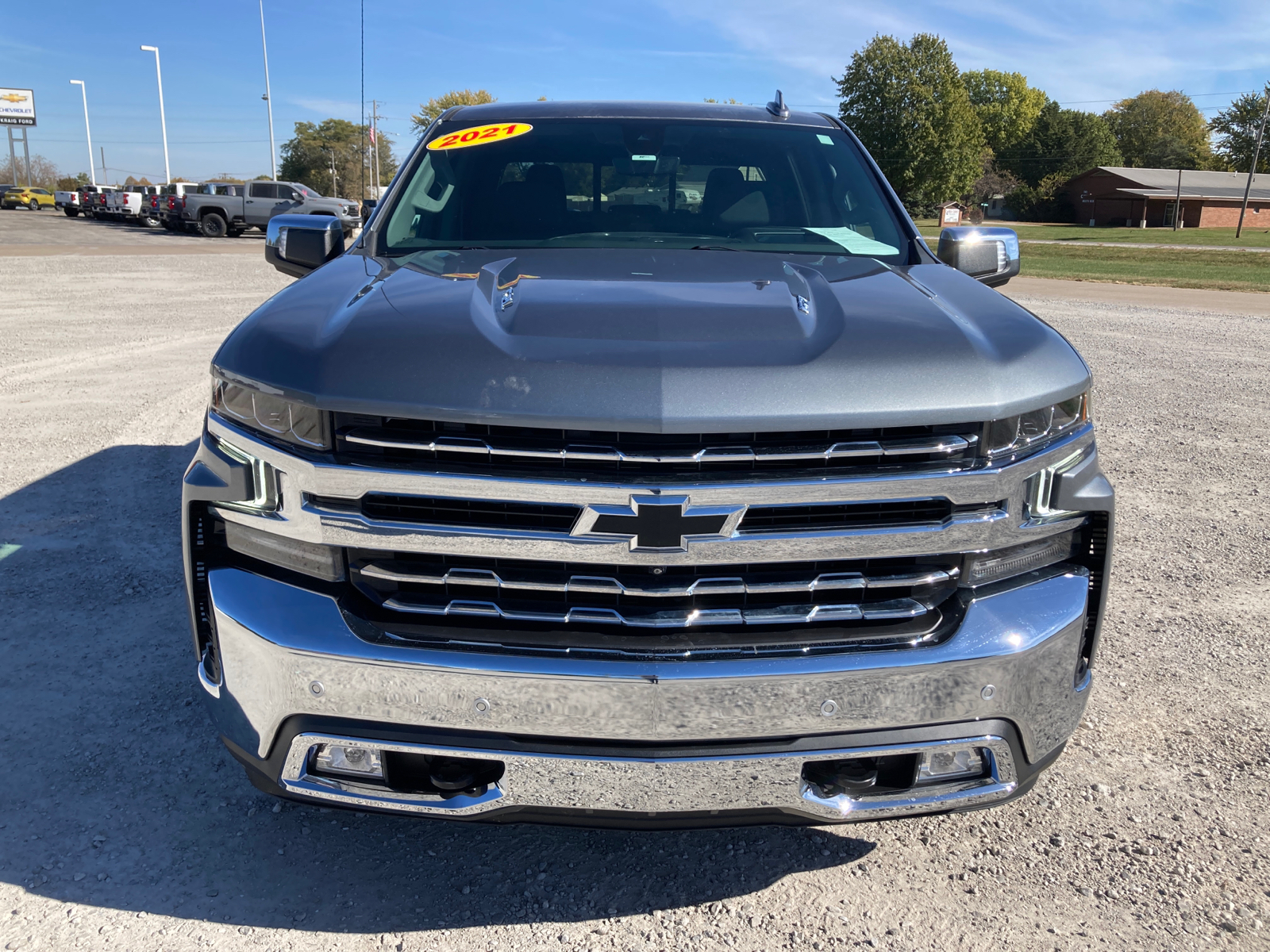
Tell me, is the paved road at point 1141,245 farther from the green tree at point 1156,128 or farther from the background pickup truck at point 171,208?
the green tree at point 1156,128

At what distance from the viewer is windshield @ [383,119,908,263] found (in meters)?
3.12

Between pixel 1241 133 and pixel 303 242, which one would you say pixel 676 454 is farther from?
pixel 1241 133

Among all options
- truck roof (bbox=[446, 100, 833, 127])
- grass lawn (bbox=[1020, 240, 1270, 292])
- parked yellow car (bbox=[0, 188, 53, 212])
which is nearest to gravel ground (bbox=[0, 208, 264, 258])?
grass lawn (bbox=[1020, 240, 1270, 292])

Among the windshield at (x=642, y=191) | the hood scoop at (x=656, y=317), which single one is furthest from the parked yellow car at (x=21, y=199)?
the hood scoop at (x=656, y=317)

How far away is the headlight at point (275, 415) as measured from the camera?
190 cm

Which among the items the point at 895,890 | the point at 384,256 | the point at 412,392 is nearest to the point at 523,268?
the point at 384,256

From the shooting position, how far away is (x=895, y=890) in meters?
2.33

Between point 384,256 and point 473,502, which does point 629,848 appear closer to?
point 473,502

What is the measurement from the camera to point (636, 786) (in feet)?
6.12

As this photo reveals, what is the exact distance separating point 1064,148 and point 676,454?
110805mm

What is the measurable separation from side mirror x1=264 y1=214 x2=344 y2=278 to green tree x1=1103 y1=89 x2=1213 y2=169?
12258 cm

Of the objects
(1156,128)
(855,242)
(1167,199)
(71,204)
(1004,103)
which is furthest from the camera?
(1004,103)

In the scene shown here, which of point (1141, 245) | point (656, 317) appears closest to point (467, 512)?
point (656, 317)

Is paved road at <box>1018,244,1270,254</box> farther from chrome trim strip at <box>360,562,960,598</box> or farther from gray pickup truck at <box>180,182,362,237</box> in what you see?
chrome trim strip at <box>360,562,960,598</box>
